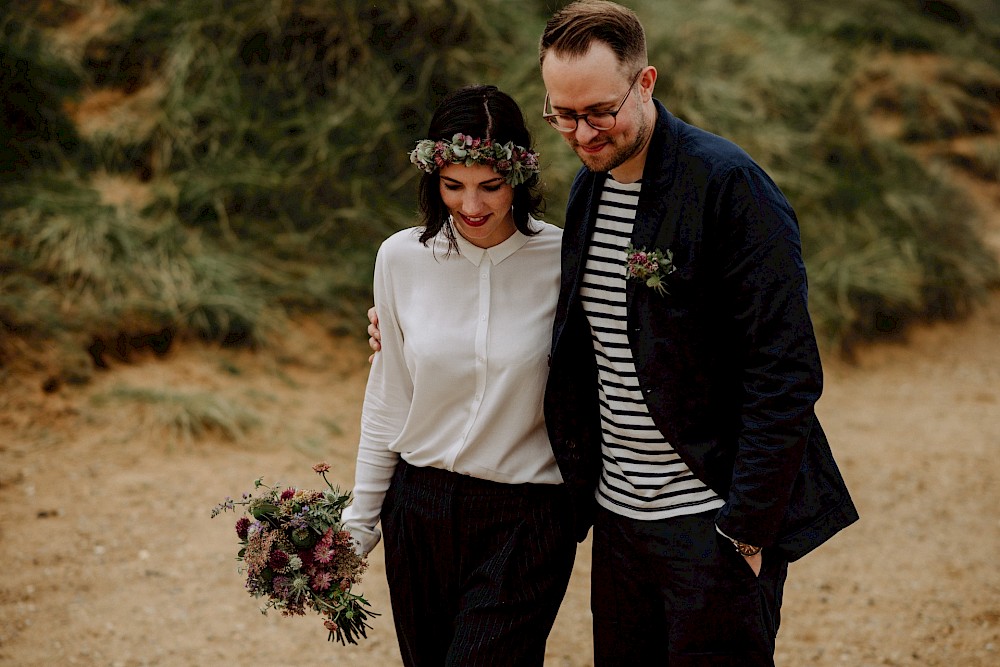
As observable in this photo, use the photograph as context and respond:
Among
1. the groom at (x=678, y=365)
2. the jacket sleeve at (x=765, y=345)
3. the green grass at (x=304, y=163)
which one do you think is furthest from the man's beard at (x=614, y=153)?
the green grass at (x=304, y=163)

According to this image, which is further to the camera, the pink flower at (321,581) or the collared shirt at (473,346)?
the collared shirt at (473,346)

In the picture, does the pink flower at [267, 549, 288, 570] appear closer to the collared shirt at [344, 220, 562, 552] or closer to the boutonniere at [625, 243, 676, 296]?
the collared shirt at [344, 220, 562, 552]

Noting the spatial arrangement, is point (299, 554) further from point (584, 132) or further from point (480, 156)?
point (584, 132)

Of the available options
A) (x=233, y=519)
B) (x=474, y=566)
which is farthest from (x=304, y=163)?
(x=474, y=566)

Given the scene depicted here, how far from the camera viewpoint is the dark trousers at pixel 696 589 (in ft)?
6.77

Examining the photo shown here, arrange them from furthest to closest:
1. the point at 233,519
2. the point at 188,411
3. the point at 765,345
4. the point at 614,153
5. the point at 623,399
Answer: the point at 188,411, the point at 233,519, the point at 623,399, the point at 614,153, the point at 765,345

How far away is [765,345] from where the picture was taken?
1932 mm

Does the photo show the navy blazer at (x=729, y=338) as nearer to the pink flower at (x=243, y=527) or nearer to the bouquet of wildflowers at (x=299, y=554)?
the bouquet of wildflowers at (x=299, y=554)

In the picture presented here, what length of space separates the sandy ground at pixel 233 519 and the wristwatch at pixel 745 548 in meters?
2.01

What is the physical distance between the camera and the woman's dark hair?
7.58ft

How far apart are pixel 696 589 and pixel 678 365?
49 cm

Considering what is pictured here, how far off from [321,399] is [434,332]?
3.62 meters

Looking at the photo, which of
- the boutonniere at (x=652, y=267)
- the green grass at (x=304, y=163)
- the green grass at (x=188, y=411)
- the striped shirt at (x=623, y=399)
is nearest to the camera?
the boutonniere at (x=652, y=267)

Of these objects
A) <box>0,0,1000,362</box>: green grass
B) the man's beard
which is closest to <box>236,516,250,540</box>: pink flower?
the man's beard
